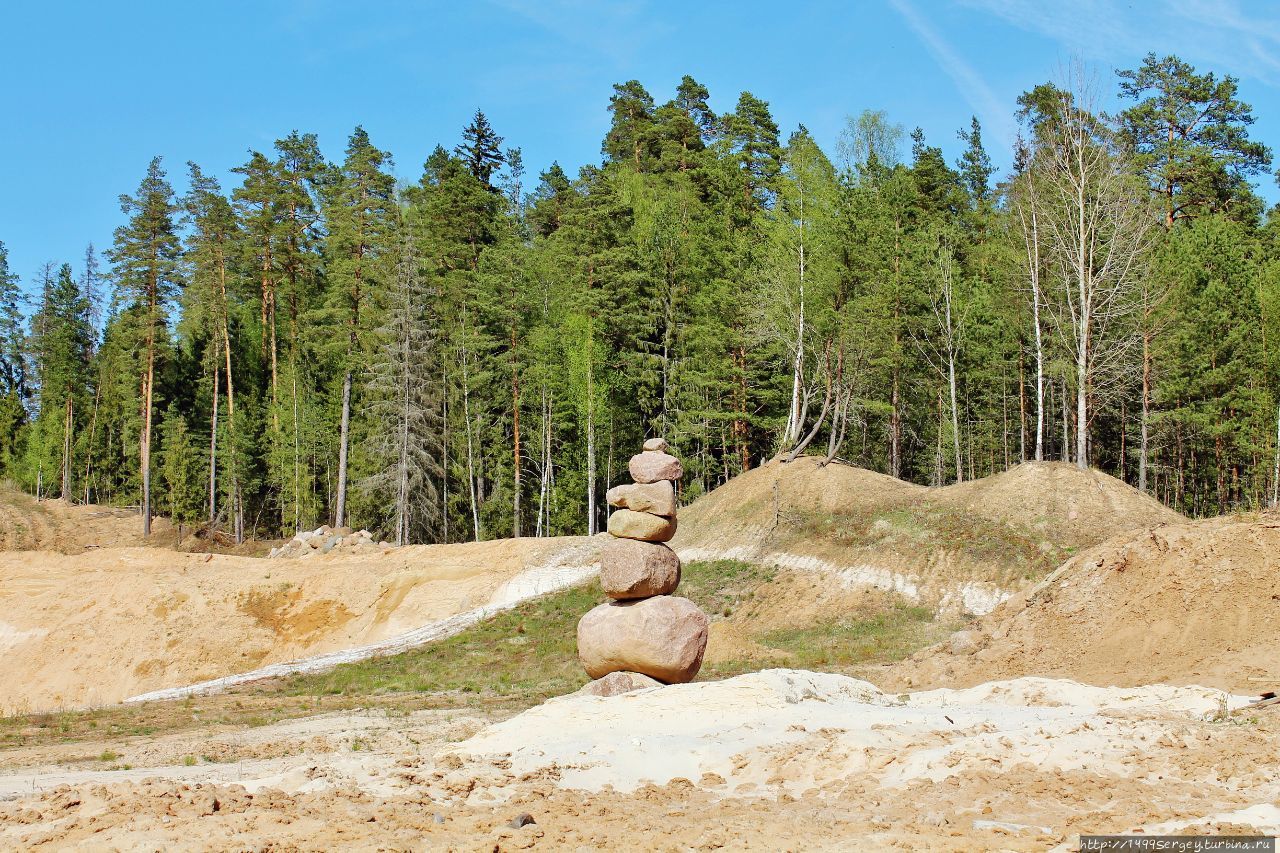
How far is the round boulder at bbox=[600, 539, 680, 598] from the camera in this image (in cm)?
1627

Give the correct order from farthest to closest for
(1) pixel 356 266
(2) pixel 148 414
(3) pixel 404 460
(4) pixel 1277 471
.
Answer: (2) pixel 148 414 < (1) pixel 356 266 < (3) pixel 404 460 < (4) pixel 1277 471

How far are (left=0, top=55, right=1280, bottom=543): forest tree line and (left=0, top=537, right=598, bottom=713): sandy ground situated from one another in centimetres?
1067

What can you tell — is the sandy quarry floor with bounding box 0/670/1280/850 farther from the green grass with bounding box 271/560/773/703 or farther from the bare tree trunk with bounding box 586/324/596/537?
the bare tree trunk with bounding box 586/324/596/537

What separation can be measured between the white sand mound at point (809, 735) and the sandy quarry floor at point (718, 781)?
0.11ft

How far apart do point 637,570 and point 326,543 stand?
91.1ft

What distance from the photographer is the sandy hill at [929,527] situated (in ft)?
84.0

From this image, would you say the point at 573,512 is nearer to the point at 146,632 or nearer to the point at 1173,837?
the point at 146,632

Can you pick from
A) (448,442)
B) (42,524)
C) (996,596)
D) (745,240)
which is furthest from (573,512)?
(42,524)

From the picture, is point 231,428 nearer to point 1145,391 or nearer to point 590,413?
point 590,413

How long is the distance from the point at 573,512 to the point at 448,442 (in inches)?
328

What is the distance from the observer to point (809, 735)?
11.3 meters

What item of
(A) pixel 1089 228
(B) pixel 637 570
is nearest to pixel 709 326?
(A) pixel 1089 228

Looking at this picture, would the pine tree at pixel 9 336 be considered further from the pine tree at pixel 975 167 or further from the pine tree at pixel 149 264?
the pine tree at pixel 975 167

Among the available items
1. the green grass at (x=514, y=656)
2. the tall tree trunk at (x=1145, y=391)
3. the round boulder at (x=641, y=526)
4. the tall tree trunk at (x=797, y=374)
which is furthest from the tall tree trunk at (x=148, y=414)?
the tall tree trunk at (x=1145, y=391)
